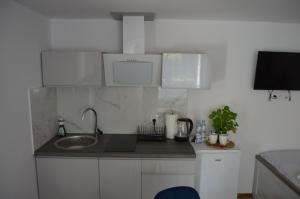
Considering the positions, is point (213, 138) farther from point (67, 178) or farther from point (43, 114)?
point (43, 114)

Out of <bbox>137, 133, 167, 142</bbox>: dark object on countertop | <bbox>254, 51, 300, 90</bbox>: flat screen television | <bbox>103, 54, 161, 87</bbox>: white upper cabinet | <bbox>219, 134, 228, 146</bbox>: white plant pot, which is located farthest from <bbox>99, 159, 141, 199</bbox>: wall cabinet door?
<bbox>254, 51, 300, 90</bbox>: flat screen television

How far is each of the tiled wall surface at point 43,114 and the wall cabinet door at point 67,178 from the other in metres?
0.25

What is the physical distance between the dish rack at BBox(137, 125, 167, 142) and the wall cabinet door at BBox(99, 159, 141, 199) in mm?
399

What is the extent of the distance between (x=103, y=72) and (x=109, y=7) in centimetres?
64

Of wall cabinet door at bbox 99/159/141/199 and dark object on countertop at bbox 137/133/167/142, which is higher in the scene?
dark object on countertop at bbox 137/133/167/142

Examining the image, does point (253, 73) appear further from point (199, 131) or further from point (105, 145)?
point (105, 145)

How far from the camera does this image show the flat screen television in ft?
7.11

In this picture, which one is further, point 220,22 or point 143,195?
point 220,22

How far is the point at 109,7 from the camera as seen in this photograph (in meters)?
1.77

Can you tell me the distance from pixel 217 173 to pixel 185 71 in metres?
1.13

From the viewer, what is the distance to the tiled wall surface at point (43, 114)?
1.86 m

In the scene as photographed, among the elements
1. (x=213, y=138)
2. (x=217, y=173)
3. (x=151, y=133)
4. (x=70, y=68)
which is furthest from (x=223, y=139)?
(x=70, y=68)

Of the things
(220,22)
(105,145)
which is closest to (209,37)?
(220,22)

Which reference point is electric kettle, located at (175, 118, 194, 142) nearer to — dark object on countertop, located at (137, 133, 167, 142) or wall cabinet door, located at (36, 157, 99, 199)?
dark object on countertop, located at (137, 133, 167, 142)
